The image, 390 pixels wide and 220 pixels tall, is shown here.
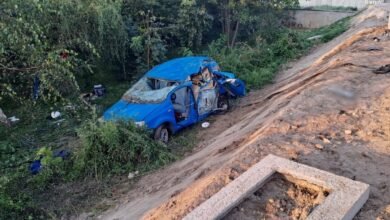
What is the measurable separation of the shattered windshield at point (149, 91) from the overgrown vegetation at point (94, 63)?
1220mm

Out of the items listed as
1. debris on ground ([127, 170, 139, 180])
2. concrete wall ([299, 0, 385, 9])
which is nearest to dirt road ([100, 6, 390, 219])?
debris on ground ([127, 170, 139, 180])

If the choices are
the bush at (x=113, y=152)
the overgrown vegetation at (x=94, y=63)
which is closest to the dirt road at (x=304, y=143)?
the bush at (x=113, y=152)

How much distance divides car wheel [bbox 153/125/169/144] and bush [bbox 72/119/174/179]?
76 centimetres

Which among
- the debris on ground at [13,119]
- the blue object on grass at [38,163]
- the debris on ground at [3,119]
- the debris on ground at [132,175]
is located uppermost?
the debris on ground at [3,119]

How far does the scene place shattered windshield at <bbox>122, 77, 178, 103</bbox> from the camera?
31.0 ft

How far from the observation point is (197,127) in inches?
410

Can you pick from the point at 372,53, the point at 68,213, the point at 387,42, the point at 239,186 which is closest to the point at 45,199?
the point at 68,213

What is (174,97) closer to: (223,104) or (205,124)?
(205,124)

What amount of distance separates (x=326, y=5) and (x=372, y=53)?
64.9 ft

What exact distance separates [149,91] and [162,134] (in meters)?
1.37

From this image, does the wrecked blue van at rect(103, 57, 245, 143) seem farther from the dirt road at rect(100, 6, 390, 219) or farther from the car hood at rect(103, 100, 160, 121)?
the dirt road at rect(100, 6, 390, 219)

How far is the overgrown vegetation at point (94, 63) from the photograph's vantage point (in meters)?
5.44

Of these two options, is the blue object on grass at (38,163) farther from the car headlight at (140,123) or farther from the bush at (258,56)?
the bush at (258,56)

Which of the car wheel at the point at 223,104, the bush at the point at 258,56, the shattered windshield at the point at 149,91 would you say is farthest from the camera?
the bush at the point at 258,56
